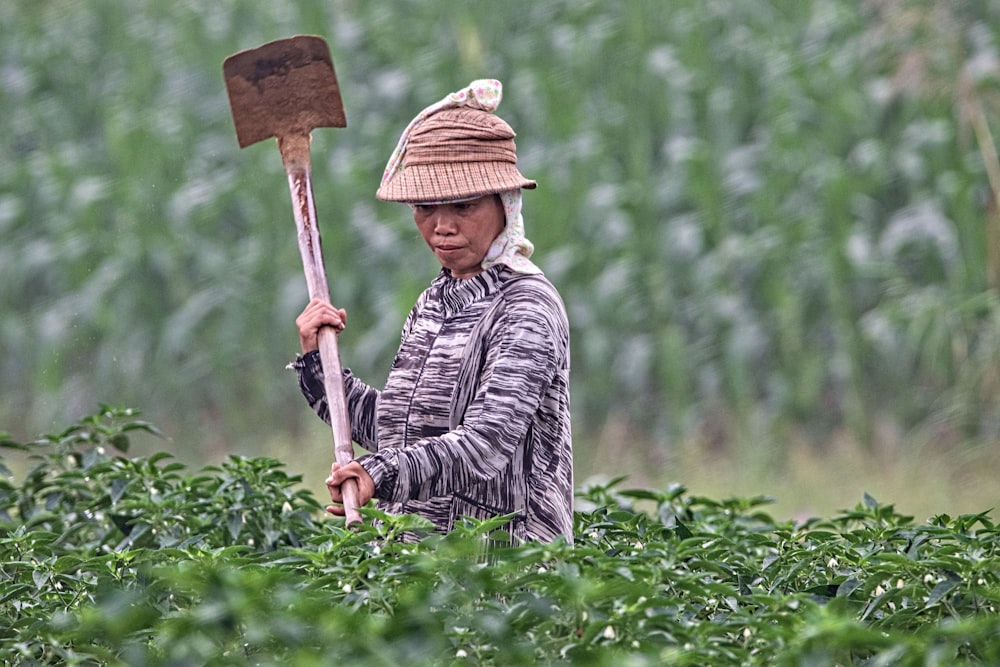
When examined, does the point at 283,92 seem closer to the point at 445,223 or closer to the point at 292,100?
the point at 292,100

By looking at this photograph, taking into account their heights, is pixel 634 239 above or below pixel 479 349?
above

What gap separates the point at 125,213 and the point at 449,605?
510 cm

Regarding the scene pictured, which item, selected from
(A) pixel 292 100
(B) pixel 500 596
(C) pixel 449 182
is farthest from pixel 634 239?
(B) pixel 500 596

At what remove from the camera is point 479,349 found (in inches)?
111

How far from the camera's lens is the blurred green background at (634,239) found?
6.09 meters

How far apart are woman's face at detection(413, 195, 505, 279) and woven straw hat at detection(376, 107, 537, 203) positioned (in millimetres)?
46

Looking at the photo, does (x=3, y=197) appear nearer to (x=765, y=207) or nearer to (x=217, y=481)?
(x=765, y=207)

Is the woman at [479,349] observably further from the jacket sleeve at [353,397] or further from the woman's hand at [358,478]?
the jacket sleeve at [353,397]

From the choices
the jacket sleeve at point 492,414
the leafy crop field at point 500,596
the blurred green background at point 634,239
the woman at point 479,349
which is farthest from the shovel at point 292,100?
the blurred green background at point 634,239

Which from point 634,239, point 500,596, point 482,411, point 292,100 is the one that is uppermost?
point 634,239

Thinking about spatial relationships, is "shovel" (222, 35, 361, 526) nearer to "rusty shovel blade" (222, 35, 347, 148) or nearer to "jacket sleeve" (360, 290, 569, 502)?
"rusty shovel blade" (222, 35, 347, 148)

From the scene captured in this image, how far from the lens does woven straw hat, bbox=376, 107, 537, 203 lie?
281 cm

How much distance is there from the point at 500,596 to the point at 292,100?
1155mm

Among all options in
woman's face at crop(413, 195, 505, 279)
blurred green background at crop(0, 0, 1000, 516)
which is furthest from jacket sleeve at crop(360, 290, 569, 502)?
blurred green background at crop(0, 0, 1000, 516)
